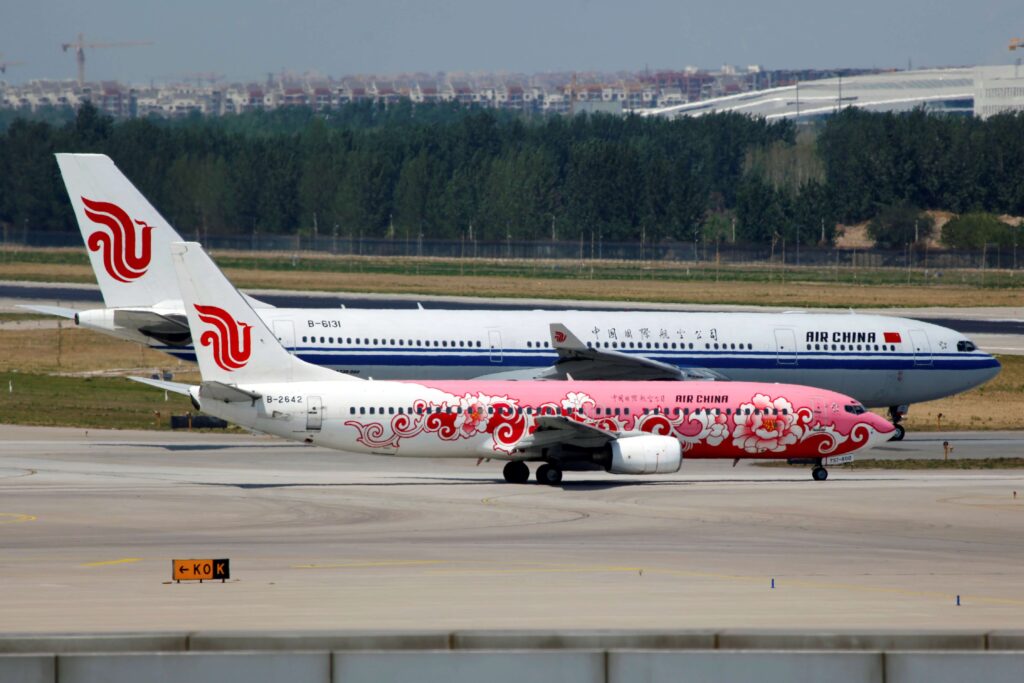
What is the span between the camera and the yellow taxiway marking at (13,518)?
123ft

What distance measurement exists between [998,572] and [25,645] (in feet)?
69.3

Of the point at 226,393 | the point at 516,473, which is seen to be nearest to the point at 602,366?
the point at 516,473

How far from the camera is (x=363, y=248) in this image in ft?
594

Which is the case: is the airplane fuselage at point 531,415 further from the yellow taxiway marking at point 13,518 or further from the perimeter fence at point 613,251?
the perimeter fence at point 613,251

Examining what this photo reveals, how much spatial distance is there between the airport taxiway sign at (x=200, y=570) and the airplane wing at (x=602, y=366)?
26500mm

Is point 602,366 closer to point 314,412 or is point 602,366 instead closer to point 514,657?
point 314,412

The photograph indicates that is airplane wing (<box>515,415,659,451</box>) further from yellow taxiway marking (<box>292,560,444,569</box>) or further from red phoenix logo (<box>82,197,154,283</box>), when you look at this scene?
→ red phoenix logo (<box>82,197,154,283</box>)

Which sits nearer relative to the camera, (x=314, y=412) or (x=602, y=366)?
(x=314, y=412)

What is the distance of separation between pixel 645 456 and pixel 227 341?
12.3 m

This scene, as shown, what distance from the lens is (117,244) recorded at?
179 ft

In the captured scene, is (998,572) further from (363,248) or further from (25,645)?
(363,248)

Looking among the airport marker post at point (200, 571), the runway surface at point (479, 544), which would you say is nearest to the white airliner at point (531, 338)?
the runway surface at point (479, 544)

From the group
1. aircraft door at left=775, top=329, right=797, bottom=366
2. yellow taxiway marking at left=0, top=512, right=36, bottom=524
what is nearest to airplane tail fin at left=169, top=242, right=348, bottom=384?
yellow taxiway marking at left=0, top=512, right=36, bottom=524

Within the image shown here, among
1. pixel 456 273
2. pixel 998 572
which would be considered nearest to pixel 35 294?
pixel 456 273
